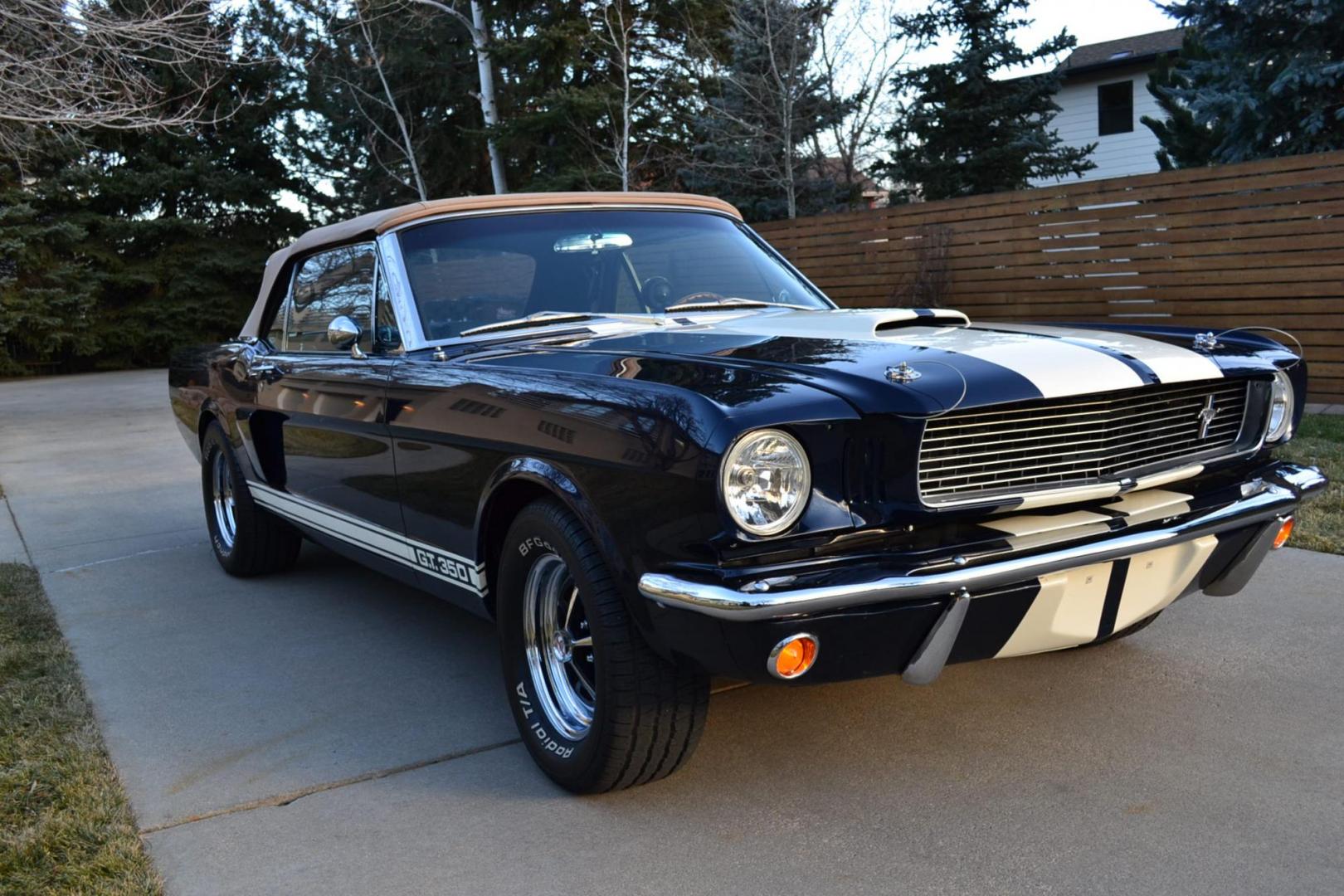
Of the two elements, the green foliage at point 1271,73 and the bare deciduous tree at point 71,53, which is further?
the green foliage at point 1271,73

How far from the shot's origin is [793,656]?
2641mm

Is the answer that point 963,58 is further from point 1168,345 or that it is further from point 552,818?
point 552,818

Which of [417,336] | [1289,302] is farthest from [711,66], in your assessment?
[417,336]

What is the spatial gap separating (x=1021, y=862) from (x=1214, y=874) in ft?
1.30

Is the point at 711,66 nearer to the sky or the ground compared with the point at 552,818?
nearer to the sky

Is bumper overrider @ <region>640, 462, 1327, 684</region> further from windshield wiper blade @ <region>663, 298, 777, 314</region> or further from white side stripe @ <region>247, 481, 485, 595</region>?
windshield wiper blade @ <region>663, 298, 777, 314</region>

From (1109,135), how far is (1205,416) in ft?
78.1

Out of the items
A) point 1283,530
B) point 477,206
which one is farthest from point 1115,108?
point 1283,530

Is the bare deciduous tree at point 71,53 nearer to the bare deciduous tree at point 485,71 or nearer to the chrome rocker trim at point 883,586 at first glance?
the chrome rocker trim at point 883,586

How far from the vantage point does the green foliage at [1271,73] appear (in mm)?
10344

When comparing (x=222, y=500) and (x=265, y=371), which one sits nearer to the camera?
(x=265, y=371)

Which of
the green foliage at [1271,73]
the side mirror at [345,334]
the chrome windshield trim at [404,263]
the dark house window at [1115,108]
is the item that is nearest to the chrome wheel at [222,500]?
the side mirror at [345,334]

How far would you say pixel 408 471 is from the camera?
12.5ft

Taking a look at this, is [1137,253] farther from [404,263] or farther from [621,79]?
[621,79]
